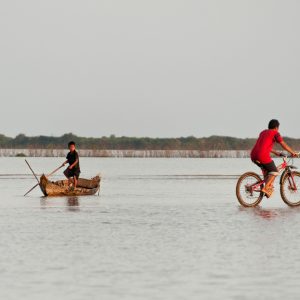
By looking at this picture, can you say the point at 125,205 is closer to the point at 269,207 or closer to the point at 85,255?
the point at 269,207

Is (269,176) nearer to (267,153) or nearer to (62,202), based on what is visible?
(267,153)

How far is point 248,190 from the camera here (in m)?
22.2

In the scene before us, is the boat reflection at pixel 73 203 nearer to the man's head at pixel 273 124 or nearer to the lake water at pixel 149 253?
the lake water at pixel 149 253

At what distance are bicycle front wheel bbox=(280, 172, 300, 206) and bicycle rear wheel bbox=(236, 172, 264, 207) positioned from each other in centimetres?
71

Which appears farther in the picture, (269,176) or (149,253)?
(269,176)

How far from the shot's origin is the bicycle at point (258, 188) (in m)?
22.2

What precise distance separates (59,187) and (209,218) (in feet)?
36.5

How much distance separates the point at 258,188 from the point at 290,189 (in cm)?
95

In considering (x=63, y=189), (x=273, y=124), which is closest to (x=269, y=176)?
(x=273, y=124)

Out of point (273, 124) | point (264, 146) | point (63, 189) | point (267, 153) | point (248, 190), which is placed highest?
point (273, 124)

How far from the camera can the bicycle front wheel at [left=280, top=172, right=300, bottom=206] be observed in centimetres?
2264

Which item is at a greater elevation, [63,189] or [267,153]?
[267,153]

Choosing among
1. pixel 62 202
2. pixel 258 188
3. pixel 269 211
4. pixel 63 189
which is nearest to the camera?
pixel 269 211

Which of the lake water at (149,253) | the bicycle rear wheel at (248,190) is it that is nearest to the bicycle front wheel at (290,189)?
the bicycle rear wheel at (248,190)
